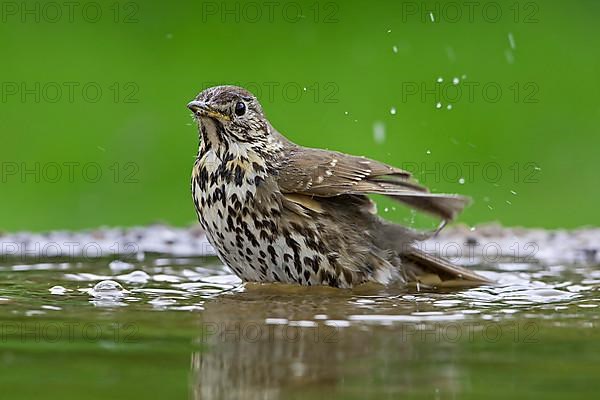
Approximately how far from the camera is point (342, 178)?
7934 millimetres

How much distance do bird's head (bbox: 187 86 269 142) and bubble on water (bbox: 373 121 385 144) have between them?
23.0ft

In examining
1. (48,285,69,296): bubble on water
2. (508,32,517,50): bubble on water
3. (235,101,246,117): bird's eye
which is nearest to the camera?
A: (48,285,69,296): bubble on water

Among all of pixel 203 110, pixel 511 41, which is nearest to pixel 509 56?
pixel 511 41

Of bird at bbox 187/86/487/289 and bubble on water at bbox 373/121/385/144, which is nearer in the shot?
bird at bbox 187/86/487/289

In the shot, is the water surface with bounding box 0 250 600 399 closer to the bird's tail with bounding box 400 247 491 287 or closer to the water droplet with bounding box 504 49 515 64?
the bird's tail with bounding box 400 247 491 287

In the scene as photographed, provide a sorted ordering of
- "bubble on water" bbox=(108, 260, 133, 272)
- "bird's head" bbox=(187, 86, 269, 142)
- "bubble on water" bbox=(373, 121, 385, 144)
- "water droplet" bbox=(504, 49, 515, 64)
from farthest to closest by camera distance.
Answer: "water droplet" bbox=(504, 49, 515, 64), "bubble on water" bbox=(373, 121, 385, 144), "bubble on water" bbox=(108, 260, 133, 272), "bird's head" bbox=(187, 86, 269, 142)

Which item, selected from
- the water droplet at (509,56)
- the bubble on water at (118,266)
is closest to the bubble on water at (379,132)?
the water droplet at (509,56)

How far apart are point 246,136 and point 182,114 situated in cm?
811

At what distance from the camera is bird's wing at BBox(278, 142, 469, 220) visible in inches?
307

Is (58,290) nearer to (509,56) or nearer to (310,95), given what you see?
(310,95)

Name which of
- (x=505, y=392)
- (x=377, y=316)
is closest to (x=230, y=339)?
(x=377, y=316)

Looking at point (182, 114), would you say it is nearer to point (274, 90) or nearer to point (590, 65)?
point (274, 90)

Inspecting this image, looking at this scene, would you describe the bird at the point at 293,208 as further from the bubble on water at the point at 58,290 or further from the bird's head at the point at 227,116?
the bubble on water at the point at 58,290

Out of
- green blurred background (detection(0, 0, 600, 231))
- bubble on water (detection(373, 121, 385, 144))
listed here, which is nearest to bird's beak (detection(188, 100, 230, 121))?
green blurred background (detection(0, 0, 600, 231))
